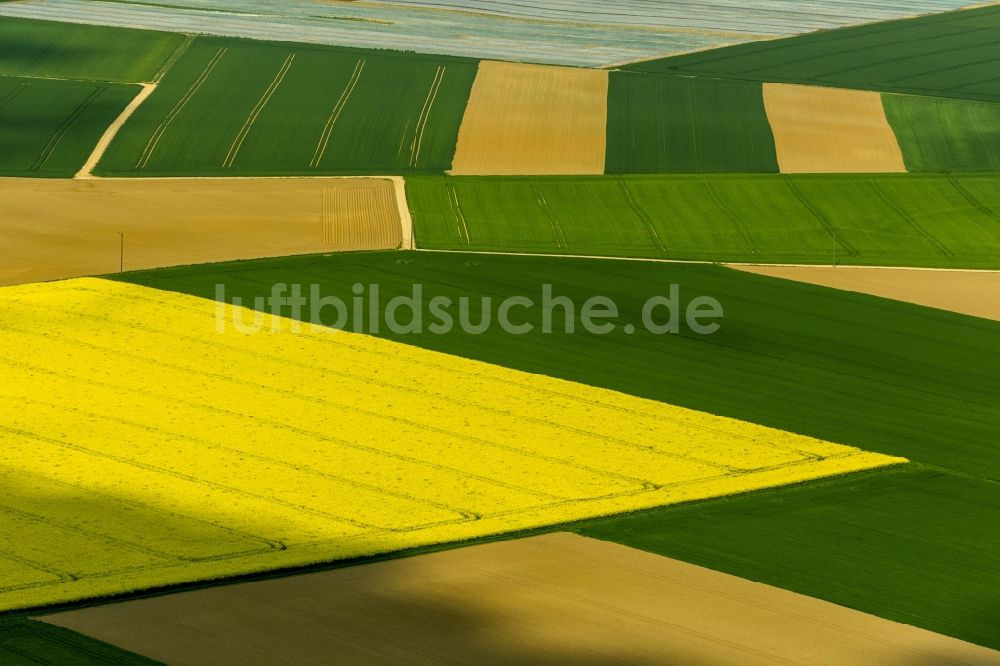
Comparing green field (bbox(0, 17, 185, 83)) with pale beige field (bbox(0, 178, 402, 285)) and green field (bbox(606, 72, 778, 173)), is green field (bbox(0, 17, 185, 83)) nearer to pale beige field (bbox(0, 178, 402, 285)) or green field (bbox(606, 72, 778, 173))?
pale beige field (bbox(0, 178, 402, 285))

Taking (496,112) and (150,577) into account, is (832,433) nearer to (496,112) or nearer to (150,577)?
(150,577)

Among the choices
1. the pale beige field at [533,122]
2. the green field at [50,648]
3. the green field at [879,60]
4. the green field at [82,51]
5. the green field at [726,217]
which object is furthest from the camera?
the green field at [879,60]

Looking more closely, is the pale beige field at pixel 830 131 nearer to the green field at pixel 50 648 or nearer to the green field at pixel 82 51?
the green field at pixel 82 51

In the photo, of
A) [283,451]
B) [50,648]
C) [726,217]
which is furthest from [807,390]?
[50,648]

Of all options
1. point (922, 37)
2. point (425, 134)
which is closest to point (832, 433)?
point (425, 134)

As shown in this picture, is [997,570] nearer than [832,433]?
Yes

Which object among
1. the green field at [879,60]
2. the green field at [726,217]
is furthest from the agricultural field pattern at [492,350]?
the green field at [879,60]
